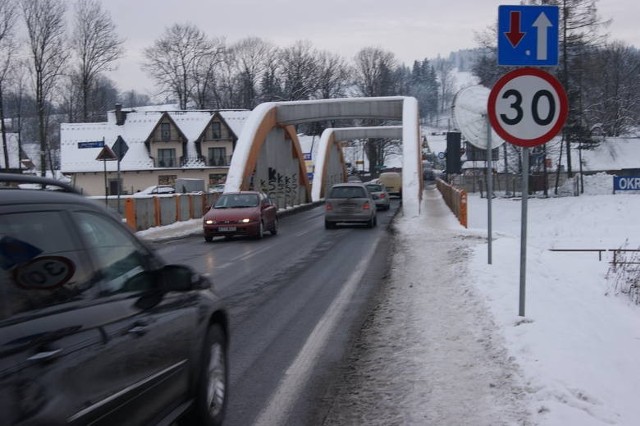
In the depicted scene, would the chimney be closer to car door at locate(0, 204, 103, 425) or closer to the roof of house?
the roof of house

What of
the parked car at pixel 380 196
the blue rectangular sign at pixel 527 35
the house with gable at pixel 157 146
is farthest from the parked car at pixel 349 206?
the house with gable at pixel 157 146

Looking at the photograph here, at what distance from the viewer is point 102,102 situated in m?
91.2

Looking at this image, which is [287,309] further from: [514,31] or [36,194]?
[36,194]

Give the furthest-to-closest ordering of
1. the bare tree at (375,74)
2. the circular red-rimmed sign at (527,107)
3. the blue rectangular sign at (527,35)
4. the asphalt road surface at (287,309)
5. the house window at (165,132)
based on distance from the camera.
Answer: the bare tree at (375,74), the house window at (165,132), the blue rectangular sign at (527,35), the circular red-rimmed sign at (527,107), the asphalt road surface at (287,309)

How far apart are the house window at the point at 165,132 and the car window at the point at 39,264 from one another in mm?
69094

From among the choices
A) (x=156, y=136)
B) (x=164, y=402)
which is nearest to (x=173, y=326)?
(x=164, y=402)

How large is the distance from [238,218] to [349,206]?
19.5 ft

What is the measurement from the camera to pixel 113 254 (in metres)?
3.82

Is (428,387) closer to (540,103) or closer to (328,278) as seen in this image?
(540,103)

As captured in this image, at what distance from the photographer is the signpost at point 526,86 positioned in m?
7.21

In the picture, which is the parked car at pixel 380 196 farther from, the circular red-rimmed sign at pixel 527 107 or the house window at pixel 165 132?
the house window at pixel 165 132

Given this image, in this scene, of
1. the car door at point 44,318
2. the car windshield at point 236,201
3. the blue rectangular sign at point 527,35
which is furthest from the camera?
the car windshield at point 236,201

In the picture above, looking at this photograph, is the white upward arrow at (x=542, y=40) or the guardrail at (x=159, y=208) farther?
the guardrail at (x=159, y=208)

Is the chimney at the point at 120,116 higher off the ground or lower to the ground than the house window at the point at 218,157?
higher
